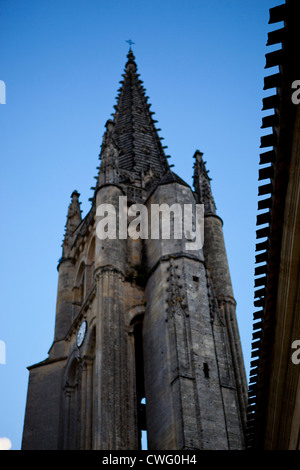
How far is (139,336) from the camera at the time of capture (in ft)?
93.8

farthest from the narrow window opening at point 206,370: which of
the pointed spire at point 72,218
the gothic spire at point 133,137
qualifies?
the pointed spire at point 72,218

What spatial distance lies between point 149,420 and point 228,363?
125 inches

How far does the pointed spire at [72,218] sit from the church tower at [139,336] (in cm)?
72

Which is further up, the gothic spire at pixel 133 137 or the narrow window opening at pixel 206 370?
the gothic spire at pixel 133 137

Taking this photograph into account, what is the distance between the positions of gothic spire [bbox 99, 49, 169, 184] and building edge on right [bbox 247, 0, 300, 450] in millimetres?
21307

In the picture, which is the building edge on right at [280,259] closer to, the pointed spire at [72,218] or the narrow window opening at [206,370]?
the narrow window opening at [206,370]

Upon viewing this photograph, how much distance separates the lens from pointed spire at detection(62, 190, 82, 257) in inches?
1378

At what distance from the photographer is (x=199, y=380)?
22.0 m

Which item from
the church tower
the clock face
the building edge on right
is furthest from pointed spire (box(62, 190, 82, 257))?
the building edge on right

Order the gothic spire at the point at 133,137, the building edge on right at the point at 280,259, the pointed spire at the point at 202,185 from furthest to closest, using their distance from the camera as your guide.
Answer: the gothic spire at the point at 133,137
the pointed spire at the point at 202,185
the building edge on right at the point at 280,259

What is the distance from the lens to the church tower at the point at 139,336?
71.3 ft

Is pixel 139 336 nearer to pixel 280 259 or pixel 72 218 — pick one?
pixel 72 218

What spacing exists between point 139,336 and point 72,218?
9692mm

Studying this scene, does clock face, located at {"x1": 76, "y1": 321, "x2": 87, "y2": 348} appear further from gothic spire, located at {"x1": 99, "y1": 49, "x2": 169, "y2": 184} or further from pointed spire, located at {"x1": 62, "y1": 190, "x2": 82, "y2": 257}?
pointed spire, located at {"x1": 62, "y1": 190, "x2": 82, "y2": 257}
